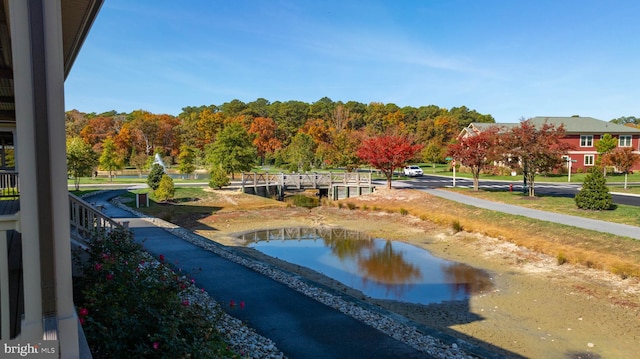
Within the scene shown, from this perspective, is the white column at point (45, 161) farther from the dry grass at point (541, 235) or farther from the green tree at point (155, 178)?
the green tree at point (155, 178)

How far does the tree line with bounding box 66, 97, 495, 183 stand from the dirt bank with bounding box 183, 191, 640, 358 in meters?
25.0

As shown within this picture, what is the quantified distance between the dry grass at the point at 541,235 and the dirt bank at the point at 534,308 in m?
0.44

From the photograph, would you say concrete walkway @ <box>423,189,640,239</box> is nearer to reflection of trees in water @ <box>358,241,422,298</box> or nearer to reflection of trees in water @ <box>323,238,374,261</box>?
reflection of trees in water @ <box>358,241,422,298</box>

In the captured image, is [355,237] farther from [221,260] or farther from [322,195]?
[322,195]

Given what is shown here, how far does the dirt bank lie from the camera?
8539mm

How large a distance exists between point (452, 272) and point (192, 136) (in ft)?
199

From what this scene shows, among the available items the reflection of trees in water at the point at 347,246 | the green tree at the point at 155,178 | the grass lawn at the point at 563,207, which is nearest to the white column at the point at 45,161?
the reflection of trees in water at the point at 347,246

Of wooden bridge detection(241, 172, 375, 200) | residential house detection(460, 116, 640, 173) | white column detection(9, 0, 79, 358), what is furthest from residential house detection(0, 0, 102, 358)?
residential house detection(460, 116, 640, 173)

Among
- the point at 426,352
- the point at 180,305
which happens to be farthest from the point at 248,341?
the point at 426,352

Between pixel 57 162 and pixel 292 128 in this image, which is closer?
pixel 57 162

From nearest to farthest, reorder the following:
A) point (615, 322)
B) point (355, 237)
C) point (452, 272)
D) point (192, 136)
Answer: point (615, 322), point (452, 272), point (355, 237), point (192, 136)

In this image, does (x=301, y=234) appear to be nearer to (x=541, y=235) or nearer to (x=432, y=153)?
(x=541, y=235)

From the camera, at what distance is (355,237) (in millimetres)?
21078

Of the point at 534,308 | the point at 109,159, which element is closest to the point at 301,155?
the point at 109,159
